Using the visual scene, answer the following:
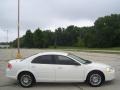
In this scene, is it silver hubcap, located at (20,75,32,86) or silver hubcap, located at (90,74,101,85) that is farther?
silver hubcap, located at (20,75,32,86)

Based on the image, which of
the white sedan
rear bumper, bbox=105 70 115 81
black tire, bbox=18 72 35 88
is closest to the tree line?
rear bumper, bbox=105 70 115 81

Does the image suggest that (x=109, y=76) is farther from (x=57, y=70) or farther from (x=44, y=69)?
(x=44, y=69)

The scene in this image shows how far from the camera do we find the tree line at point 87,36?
11275cm

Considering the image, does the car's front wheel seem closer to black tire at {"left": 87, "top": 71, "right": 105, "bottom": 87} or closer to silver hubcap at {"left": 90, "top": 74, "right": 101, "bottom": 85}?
black tire at {"left": 87, "top": 71, "right": 105, "bottom": 87}

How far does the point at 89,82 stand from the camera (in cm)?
1140

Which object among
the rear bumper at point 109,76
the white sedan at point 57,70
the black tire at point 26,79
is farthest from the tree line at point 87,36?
the black tire at point 26,79

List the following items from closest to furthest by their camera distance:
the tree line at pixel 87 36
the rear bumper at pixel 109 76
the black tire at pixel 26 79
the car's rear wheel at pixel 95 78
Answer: the car's rear wheel at pixel 95 78
the rear bumper at pixel 109 76
the black tire at pixel 26 79
the tree line at pixel 87 36

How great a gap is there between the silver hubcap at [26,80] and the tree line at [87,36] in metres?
101

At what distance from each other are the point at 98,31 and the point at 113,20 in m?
7.31

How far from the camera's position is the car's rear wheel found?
11.4m

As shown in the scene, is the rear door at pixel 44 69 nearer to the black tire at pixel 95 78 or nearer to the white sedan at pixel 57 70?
the white sedan at pixel 57 70

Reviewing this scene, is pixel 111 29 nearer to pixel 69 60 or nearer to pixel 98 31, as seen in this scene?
pixel 98 31

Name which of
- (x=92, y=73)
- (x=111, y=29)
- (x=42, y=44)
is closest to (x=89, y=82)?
(x=92, y=73)

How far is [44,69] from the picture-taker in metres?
11.6
